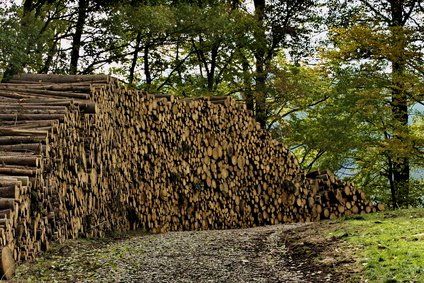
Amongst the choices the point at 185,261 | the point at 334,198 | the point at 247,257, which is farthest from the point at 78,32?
the point at 185,261

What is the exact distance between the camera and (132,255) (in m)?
8.43

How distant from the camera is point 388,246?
315 inches

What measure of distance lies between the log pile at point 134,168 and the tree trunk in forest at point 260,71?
5100 millimetres

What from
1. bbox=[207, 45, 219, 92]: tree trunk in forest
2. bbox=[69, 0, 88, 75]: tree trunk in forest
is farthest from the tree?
bbox=[69, 0, 88, 75]: tree trunk in forest

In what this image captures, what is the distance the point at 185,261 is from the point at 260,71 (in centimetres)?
1456

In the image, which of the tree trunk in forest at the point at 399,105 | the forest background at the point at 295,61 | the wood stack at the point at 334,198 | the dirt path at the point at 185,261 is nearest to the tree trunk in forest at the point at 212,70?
the forest background at the point at 295,61

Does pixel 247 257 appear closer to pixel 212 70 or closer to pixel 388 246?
pixel 388 246

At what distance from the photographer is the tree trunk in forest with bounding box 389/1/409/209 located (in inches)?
702

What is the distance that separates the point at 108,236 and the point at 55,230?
1.73 m

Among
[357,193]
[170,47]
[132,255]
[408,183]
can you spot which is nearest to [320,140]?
[408,183]

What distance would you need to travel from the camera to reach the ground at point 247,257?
7184mm

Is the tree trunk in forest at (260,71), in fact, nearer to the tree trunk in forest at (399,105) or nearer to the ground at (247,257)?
the tree trunk in forest at (399,105)

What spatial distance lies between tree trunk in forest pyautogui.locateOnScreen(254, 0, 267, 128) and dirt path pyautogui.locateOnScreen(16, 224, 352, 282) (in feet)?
36.5

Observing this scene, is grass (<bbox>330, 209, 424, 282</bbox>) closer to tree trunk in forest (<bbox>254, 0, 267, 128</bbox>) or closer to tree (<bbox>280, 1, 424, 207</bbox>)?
tree (<bbox>280, 1, 424, 207</bbox>)
